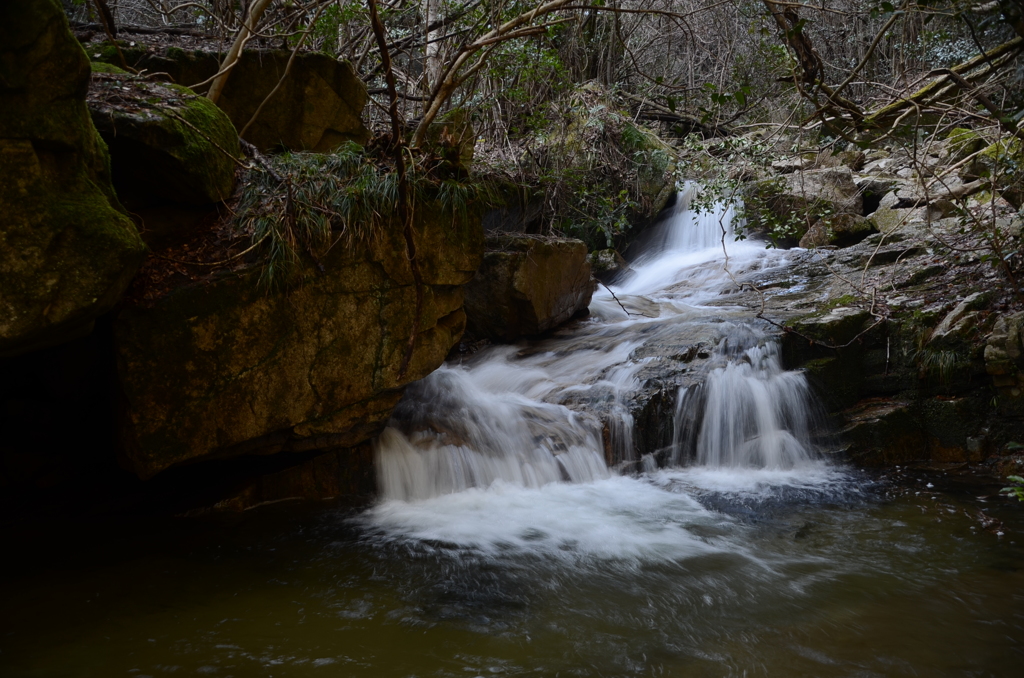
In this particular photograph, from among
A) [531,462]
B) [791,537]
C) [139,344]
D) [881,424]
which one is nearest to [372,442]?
[531,462]

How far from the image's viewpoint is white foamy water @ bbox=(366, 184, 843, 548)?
4.77 m

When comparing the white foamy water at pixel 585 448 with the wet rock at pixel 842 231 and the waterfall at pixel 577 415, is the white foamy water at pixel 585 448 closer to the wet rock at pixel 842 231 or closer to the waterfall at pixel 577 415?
the waterfall at pixel 577 415

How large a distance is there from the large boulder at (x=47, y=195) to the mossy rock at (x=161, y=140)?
0.55m

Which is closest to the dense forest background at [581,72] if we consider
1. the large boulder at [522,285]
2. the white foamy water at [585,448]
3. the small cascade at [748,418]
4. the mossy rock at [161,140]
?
the large boulder at [522,285]

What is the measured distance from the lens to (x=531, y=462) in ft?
19.2

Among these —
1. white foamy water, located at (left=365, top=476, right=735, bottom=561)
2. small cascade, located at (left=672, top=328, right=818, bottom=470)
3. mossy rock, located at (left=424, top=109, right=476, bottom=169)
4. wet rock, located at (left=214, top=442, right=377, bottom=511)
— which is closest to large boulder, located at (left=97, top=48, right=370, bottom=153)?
mossy rock, located at (left=424, top=109, right=476, bottom=169)

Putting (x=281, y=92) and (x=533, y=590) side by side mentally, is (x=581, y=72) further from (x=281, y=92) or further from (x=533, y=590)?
(x=533, y=590)

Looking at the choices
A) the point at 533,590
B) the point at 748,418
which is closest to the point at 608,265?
the point at 748,418

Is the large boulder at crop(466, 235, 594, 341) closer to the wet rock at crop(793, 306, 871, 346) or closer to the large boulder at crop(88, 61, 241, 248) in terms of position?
the wet rock at crop(793, 306, 871, 346)

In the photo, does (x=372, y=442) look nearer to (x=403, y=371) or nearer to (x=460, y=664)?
(x=403, y=371)

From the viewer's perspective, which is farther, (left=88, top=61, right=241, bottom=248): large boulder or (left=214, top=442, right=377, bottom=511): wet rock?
(left=214, top=442, right=377, bottom=511): wet rock

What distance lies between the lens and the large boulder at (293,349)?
4023 mm

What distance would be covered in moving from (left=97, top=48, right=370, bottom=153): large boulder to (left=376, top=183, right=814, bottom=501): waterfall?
275 centimetres

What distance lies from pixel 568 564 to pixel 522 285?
167 inches
